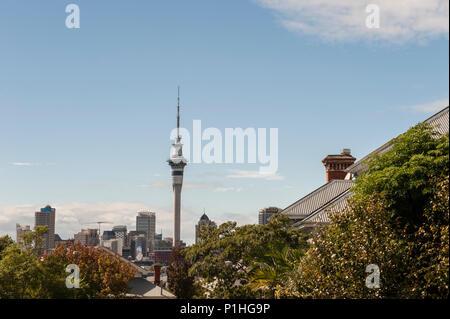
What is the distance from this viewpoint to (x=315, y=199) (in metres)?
53.3

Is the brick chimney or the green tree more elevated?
the brick chimney

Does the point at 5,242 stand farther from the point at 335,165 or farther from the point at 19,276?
the point at 335,165

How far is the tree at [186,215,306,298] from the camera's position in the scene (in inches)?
1794

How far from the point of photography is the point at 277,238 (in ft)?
149

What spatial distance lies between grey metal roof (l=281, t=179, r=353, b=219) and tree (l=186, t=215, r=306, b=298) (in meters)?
4.32

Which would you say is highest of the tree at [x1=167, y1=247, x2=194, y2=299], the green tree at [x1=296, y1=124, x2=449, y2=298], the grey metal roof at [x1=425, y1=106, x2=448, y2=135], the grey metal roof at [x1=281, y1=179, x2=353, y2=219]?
the grey metal roof at [x1=425, y1=106, x2=448, y2=135]

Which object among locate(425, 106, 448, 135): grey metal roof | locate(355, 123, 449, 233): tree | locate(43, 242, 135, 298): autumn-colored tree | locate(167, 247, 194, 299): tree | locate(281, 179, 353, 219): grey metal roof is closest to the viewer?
locate(355, 123, 449, 233): tree

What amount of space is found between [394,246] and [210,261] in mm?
24447

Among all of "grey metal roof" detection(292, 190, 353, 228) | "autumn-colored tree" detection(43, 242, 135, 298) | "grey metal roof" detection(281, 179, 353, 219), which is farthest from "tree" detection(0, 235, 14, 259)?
"grey metal roof" detection(292, 190, 353, 228)

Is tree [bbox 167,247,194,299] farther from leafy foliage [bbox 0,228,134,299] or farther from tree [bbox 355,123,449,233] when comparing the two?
tree [bbox 355,123,449,233]

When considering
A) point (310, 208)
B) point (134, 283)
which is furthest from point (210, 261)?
point (134, 283)

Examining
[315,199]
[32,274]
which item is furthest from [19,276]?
[315,199]

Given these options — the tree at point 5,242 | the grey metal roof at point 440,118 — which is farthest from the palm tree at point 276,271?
the tree at point 5,242
